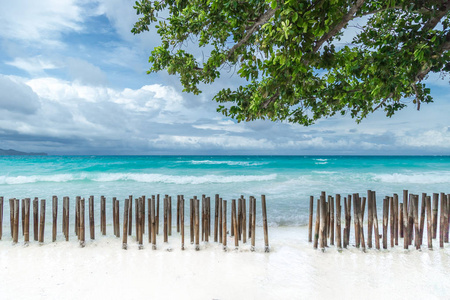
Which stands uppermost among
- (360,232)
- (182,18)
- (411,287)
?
(182,18)

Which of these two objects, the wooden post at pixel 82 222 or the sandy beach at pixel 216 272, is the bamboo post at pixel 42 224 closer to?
the sandy beach at pixel 216 272

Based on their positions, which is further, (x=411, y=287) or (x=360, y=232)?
(x=360, y=232)

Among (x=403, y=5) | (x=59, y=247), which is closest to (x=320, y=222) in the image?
(x=403, y=5)

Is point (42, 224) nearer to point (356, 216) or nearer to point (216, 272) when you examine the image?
point (216, 272)

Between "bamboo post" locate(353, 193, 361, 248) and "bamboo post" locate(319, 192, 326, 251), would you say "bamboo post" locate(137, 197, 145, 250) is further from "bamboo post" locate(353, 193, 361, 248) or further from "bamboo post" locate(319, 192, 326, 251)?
"bamboo post" locate(353, 193, 361, 248)

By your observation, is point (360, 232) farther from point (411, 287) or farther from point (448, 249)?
point (448, 249)

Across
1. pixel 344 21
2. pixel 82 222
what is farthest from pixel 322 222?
pixel 82 222

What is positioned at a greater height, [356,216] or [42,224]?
[356,216]

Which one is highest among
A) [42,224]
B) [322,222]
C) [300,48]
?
[300,48]

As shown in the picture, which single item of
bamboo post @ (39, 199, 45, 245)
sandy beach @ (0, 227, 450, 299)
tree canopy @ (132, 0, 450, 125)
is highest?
tree canopy @ (132, 0, 450, 125)

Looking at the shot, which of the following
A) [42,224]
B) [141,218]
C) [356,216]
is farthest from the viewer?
[42,224]

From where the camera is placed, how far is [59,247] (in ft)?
17.4

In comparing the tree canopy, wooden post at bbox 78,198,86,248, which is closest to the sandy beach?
wooden post at bbox 78,198,86,248

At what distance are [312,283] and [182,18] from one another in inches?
192
